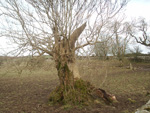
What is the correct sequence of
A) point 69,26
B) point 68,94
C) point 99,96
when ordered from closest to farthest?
point 69,26
point 68,94
point 99,96

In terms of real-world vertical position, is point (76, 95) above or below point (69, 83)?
below

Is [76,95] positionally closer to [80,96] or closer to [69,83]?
[80,96]

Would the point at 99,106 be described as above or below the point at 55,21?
below

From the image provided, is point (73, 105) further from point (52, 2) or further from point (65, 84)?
point (52, 2)

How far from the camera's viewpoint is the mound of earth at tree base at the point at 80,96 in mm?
4894

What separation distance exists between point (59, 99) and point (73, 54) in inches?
73.7

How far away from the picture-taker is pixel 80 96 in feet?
16.3

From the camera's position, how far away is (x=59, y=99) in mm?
5164

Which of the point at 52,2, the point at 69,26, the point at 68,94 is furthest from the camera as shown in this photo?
the point at 68,94

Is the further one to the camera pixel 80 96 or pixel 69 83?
pixel 69 83

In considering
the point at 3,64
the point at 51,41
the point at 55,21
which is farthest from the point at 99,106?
the point at 3,64

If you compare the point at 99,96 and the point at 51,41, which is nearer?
the point at 51,41

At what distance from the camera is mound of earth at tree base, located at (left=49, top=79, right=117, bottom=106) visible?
16.1ft

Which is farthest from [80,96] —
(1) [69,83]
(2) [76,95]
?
(1) [69,83]
